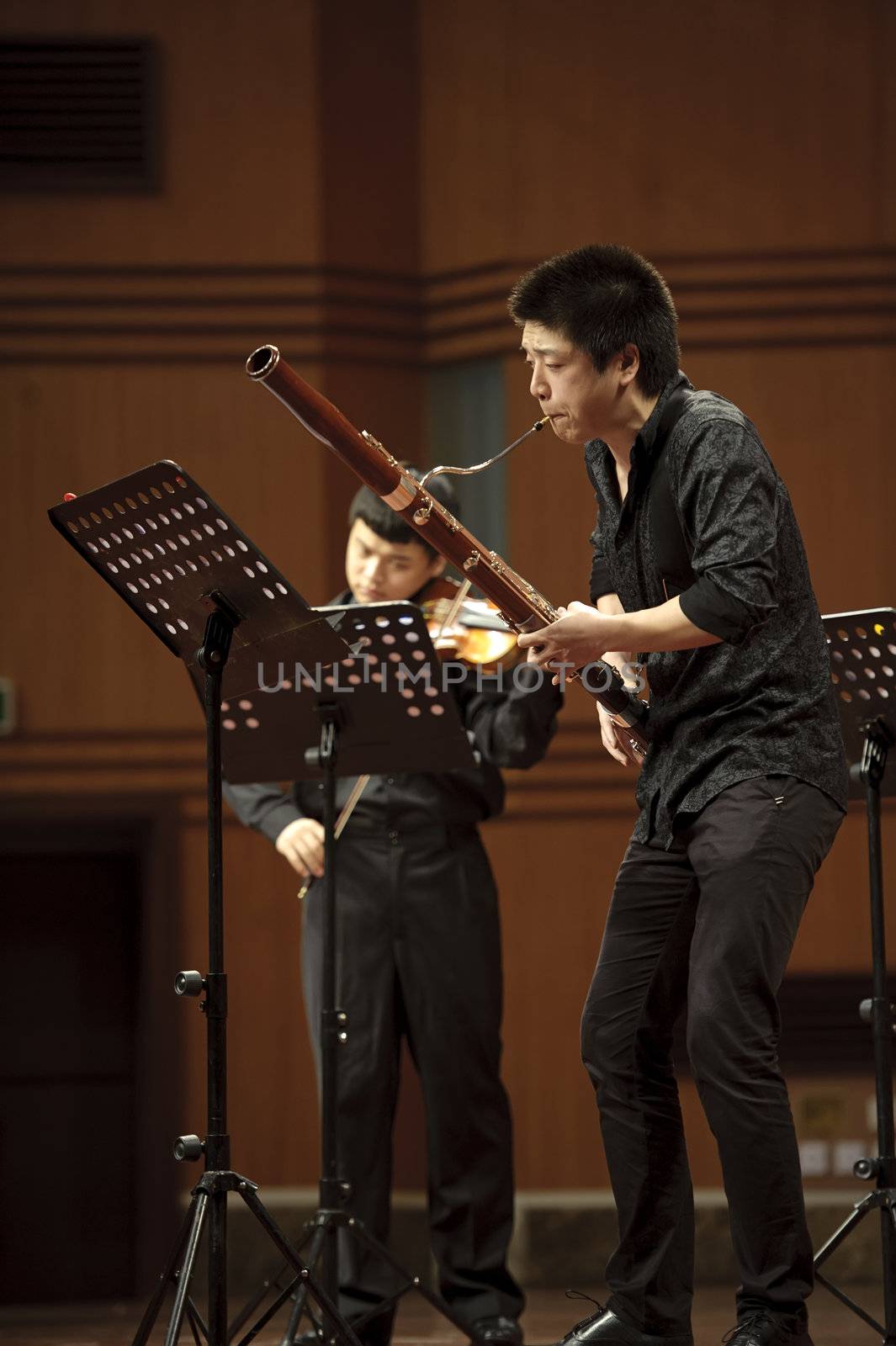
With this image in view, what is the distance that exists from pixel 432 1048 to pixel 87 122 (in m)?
2.95

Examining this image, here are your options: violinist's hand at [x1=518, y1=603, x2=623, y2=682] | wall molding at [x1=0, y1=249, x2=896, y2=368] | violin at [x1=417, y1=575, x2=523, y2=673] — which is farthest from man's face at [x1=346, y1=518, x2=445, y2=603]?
wall molding at [x1=0, y1=249, x2=896, y2=368]

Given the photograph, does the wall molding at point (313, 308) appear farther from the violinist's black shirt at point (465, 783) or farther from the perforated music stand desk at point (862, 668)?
the perforated music stand desk at point (862, 668)

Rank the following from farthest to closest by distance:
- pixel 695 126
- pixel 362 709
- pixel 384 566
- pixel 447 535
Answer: pixel 695 126 < pixel 384 566 < pixel 362 709 < pixel 447 535

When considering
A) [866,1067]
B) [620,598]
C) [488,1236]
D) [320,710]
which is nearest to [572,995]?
[866,1067]

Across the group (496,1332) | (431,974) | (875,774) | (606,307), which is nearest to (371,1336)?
(496,1332)

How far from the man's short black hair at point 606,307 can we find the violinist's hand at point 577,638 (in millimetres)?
459

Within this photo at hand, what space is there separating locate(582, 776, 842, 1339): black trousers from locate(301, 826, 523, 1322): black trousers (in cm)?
85

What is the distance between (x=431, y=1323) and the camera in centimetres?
411

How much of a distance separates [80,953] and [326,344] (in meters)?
1.91

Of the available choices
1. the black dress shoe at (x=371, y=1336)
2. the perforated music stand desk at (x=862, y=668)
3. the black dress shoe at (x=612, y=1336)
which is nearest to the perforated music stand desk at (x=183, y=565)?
the perforated music stand desk at (x=862, y=668)

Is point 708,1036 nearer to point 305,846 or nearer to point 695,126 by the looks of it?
point 305,846

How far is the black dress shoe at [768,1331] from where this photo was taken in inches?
93.0

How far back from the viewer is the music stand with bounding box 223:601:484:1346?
3.03 m

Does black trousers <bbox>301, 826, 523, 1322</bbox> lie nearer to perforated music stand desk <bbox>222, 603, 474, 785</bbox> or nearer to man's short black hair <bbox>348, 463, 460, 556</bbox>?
perforated music stand desk <bbox>222, 603, 474, 785</bbox>
